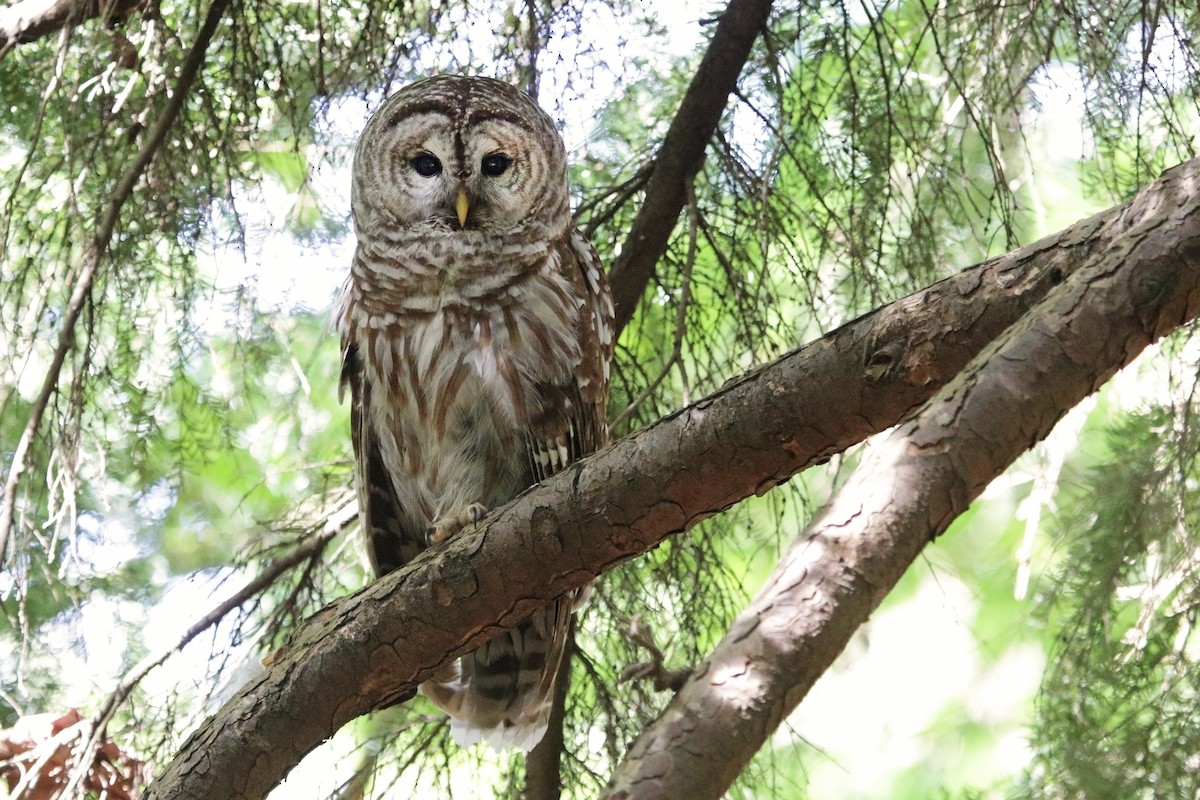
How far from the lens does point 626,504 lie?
7.01 ft

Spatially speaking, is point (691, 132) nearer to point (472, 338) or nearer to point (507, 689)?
point (472, 338)

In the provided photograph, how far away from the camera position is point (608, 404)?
3646mm

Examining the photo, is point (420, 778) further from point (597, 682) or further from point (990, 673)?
point (990, 673)

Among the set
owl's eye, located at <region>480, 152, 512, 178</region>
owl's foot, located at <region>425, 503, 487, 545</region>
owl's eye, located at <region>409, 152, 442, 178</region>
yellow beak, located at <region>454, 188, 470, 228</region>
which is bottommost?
owl's foot, located at <region>425, 503, 487, 545</region>

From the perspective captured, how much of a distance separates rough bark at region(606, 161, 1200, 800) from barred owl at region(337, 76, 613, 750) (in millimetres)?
1359

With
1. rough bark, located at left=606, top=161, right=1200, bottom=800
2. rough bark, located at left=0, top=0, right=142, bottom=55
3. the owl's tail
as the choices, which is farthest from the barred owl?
rough bark, located at left=606, top=161, right=1200, bottom=800

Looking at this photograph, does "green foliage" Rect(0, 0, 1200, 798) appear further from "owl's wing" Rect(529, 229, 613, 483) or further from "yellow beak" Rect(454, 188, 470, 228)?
"yellow beak" Rect(454, 188, 470, 228)

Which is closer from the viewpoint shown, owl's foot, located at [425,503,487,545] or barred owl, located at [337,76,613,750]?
owl's foot, located at [425,503,487,545]

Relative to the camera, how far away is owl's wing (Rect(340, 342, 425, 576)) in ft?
10.9

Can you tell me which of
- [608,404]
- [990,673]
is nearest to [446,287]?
[608,404]

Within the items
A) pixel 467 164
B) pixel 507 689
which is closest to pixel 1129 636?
pixel 507 689

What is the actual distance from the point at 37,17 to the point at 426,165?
1.03m

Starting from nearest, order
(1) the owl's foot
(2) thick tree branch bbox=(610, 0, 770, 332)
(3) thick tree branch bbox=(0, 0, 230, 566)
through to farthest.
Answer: (1) the owl's foot → (3) thick tree branch bbox=(0, 0, 230, 566) → (2) thick tree branch bbox=(610, 0, 770, 332)

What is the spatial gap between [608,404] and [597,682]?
805mm
